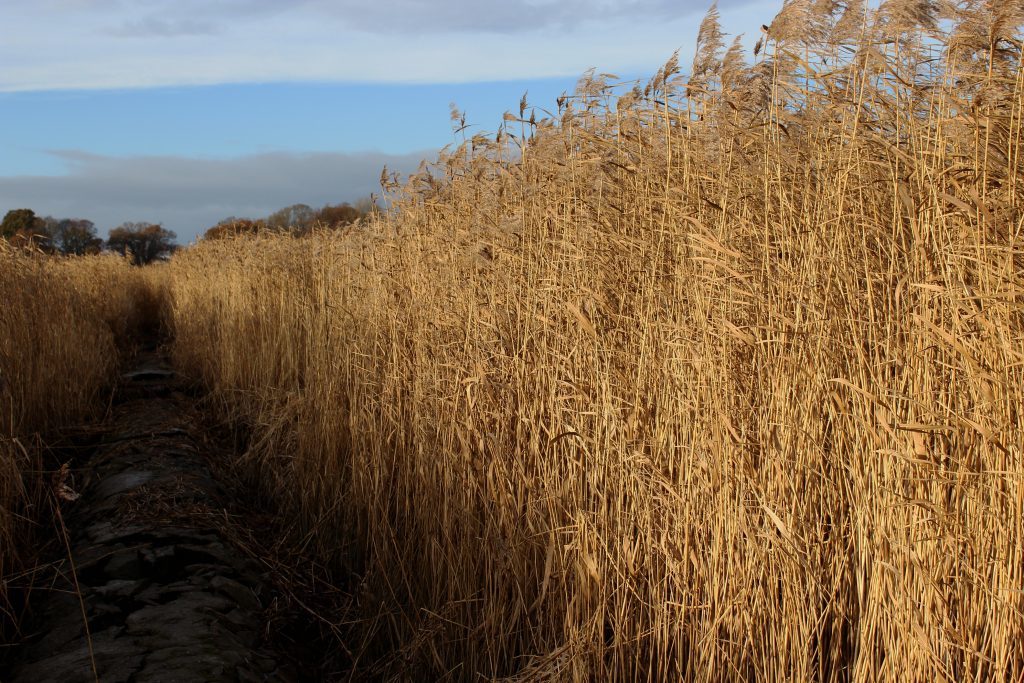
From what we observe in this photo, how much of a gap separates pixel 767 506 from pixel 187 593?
2.28 m

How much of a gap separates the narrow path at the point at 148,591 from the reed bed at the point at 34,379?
0.68 ft

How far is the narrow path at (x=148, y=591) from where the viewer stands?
2.71m

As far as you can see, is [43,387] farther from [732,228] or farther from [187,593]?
[732,228]

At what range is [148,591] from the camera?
10.4 feet

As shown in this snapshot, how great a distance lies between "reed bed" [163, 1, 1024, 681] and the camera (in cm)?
185

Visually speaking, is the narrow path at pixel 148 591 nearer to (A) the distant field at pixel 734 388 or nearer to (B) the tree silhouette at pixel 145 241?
(A) the distant field at pixel 734 388

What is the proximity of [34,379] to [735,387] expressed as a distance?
4.43 m

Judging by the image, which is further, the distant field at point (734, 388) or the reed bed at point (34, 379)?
the reed bed at point (34, 379)

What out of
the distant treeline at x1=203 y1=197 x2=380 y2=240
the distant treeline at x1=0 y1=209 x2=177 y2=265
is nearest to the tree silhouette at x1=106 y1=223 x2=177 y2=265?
the distant treeline at x1=0 y1=209 x2=177 y2=265

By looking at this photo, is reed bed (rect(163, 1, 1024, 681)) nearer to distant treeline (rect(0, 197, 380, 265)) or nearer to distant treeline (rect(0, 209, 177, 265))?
distant treeline (rect(0, 197, 380, 265))

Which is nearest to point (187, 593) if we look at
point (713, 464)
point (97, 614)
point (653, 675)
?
point (97, 614)

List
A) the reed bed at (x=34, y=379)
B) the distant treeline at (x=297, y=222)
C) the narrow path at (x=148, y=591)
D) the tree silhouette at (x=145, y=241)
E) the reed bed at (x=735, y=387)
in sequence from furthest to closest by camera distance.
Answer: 1. the tree silhouette at (x=145, y=241)
2. the distant treeline at (x=297, y=222)
3. the reed bed at (x=34, y=379)
4. the narrow path at (x=148, y=591)
5. the reed bed at (x=735, y=387)

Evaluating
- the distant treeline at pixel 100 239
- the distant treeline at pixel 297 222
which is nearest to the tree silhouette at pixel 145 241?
the distant treeline at pixel 100 239

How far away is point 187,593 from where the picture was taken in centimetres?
318
